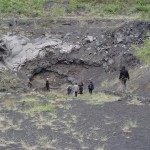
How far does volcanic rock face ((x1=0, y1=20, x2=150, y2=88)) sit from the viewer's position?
4388cm

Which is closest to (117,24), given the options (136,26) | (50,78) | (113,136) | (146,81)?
(136,26)

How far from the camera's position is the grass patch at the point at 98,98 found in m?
31.4

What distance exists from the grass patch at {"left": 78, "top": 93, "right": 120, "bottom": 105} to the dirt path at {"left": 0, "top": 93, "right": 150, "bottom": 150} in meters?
0.41

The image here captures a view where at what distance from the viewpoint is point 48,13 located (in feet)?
186

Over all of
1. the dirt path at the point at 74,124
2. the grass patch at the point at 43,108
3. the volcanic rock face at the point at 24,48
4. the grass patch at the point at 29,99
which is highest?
the volcanic rock face at the point at 24,48

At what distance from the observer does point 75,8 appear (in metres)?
59.5

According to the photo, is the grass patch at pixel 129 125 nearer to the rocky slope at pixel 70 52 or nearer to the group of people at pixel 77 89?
the group of people at pixel 77 89

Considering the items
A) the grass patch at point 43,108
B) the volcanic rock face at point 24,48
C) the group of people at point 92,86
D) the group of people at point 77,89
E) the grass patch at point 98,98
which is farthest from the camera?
the volcanic rock face at point 24,48

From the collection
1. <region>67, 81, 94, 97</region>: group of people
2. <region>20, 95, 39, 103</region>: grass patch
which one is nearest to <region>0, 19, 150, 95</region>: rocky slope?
<region>67, 81, 94, 97</region>: group of people

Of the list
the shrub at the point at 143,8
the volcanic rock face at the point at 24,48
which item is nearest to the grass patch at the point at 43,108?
the volcanic rock face at the point at 24,48

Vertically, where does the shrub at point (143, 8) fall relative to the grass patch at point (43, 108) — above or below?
above

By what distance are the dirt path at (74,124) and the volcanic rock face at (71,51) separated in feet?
37.1

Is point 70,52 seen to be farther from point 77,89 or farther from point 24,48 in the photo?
point 77,89

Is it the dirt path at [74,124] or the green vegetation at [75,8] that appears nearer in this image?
the dirt path at [74,124]
